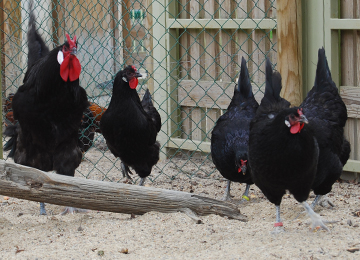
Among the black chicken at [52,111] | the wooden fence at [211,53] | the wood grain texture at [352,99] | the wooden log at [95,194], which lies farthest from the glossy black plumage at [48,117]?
the wood grain texture at [352,99]

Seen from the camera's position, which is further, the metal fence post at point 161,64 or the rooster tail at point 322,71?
the metal fence post at point 161,64

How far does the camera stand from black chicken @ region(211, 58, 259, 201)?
424cm

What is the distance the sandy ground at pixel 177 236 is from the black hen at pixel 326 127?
29 centimetres

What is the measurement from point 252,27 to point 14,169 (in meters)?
2.95

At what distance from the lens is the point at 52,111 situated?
4.02 meters

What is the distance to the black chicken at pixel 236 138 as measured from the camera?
4.24 meters

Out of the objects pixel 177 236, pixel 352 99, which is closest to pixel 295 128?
pixel 177 236

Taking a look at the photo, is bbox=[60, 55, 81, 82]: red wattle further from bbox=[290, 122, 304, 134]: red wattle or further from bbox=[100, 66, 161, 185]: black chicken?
bbox=[290, 122, 304, 134]: red wattle

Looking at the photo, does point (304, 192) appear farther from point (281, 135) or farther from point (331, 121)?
point (331, 121)

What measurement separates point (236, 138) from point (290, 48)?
3.28 feet

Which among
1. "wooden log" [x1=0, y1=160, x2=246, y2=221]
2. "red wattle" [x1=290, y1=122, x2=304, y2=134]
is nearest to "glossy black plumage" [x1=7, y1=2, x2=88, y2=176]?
"wooden log" [x1=0, y1=160, x2=246, y2=221]

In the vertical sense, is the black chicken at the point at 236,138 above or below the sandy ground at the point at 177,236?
above

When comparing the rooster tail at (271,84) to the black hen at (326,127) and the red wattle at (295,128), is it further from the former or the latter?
the red wattle at (295,128)

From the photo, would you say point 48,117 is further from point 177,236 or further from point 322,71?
point 322,71
